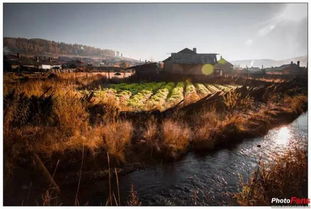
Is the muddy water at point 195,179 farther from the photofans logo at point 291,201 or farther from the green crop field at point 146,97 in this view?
the green crop field at point 146,97

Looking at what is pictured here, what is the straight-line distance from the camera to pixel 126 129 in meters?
5.70

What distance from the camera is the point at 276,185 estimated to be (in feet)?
12.9

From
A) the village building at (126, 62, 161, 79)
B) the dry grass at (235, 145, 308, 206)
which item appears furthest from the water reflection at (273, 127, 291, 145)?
the village building at (126, 62, 161, 79)

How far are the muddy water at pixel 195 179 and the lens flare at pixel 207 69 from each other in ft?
62.7

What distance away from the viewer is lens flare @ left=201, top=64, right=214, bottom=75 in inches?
977

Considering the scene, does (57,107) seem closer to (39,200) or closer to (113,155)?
(113,155)

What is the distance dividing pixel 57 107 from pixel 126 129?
72.0 inches

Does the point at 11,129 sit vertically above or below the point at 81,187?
above

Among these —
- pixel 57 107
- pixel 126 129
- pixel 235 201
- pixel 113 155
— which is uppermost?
pixel 57 107

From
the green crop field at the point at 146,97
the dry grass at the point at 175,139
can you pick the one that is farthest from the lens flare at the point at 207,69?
the dry grass at the point at 175,139

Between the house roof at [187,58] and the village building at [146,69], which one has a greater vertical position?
the house roof at [187,58]

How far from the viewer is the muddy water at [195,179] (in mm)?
4230

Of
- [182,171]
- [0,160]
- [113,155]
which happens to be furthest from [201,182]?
[0,160]

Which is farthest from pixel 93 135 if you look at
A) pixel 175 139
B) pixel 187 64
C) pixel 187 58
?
pixel 187 58
